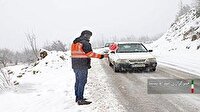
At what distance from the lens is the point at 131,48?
14.5 meters

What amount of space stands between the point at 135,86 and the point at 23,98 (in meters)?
3.75

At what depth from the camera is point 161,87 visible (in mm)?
9312

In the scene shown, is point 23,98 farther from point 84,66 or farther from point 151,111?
point 151,111

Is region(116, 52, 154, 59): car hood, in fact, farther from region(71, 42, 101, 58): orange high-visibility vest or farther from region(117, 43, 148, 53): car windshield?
region(71, 42, 101, 58): orange high-visibility vest

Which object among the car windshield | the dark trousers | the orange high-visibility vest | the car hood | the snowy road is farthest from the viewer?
the car windshield

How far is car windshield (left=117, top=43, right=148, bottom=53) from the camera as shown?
564 inches

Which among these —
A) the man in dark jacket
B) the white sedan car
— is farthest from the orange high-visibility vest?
the white sedan car

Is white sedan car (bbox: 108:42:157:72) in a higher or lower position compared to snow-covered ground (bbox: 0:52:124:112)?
higher

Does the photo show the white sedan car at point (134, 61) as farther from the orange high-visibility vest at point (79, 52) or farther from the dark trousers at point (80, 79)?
the orange high-visibility vest at point (79, 52)

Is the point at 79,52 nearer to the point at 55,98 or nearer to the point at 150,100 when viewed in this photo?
the point at 55,98

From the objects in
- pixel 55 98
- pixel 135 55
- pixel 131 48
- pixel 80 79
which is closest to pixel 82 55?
pixel 80 79

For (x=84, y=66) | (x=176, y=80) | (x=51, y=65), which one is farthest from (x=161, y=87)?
(x=51, y=65)

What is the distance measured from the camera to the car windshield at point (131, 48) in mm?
14332

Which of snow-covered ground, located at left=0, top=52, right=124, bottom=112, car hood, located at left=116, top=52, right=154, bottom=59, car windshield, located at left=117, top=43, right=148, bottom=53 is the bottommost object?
snow-covered ground, located at left=0, top=52, right=124, bottom=112
